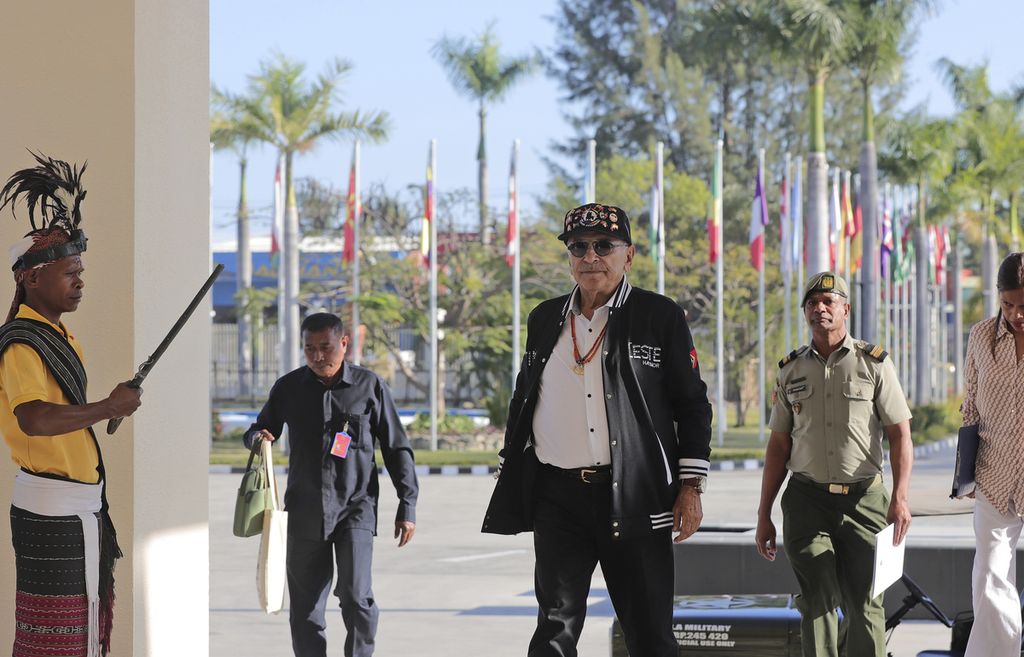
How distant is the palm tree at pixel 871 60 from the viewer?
1138 inches

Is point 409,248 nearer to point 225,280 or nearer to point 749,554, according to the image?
point 225,280

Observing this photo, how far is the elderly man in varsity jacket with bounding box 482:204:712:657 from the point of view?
486 cm

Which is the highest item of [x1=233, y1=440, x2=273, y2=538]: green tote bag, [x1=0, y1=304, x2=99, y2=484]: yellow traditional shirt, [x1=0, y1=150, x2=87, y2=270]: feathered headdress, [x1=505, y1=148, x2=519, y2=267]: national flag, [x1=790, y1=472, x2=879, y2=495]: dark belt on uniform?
[x1=505, y1=148, x2=519, y2=267]: national flag

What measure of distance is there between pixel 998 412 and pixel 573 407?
6.45ft

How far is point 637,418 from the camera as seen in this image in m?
4.90

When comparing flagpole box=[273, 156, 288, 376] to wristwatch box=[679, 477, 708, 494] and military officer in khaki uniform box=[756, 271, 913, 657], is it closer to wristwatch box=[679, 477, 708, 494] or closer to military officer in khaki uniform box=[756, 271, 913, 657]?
military officer in khaki uniform box=[756, 271, 913, 657]

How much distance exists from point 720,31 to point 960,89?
1865 centimetres

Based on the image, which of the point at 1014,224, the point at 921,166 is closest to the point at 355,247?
the point at 921,166

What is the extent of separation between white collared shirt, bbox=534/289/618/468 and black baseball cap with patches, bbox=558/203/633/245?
23 cm

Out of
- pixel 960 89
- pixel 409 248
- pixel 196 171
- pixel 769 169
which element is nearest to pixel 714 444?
pixel 409 248

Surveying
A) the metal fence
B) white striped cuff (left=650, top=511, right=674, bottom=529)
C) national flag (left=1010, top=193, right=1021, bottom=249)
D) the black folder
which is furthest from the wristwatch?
national flag (left=1010, top=193, right=1021, bottom=249)

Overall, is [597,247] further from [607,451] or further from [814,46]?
[814,46]

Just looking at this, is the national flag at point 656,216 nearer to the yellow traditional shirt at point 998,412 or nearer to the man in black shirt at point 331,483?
the man in black shirt at point 331,483

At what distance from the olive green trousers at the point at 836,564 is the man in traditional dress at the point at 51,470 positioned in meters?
2.84
